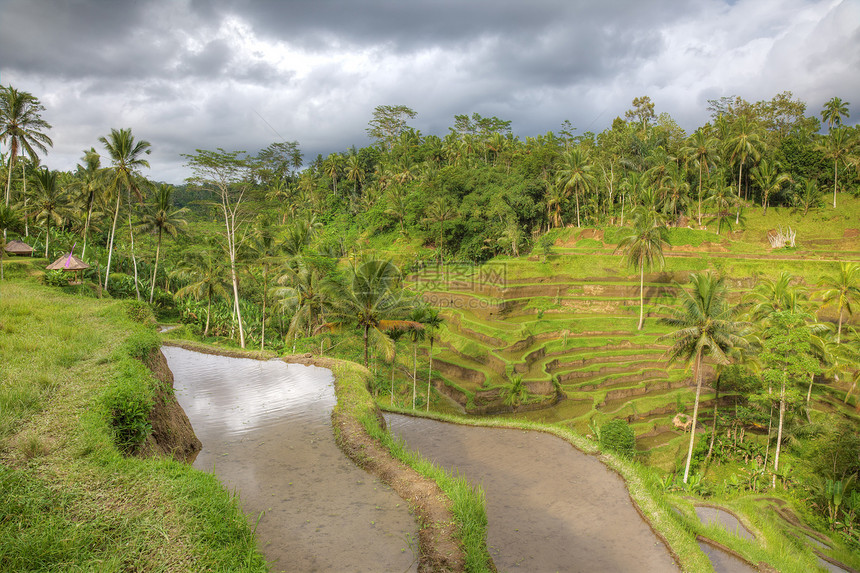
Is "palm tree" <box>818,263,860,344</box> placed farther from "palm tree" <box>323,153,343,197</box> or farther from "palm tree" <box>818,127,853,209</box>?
"palm tree" <box>323,153,343,197</box>

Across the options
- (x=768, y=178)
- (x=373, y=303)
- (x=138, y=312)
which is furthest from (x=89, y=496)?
(x=768, y=178)

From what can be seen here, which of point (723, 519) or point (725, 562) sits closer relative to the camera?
point (725, 562)

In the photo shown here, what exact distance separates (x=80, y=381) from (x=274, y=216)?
52121 millimetres

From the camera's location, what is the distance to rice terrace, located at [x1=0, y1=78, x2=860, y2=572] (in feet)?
19.4

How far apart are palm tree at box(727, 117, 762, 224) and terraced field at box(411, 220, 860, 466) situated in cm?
930

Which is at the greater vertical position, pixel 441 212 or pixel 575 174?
pixel 575 174

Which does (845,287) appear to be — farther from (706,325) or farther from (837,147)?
(837,147)

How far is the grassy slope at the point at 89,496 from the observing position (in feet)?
13.1

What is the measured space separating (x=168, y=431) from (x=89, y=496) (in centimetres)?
353

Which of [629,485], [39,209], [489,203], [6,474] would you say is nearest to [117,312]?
[6,474]

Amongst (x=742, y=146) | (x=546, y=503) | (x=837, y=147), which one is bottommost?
(x=546, y=503)

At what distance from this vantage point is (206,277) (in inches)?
1305

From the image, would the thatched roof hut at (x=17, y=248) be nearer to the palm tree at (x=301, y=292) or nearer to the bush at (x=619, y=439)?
the palm tree at (x=301, y=292)

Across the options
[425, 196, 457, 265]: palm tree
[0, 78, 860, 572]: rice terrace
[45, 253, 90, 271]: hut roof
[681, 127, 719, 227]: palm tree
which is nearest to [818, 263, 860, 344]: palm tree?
[0, 78, 860, 572]: rice terrace
